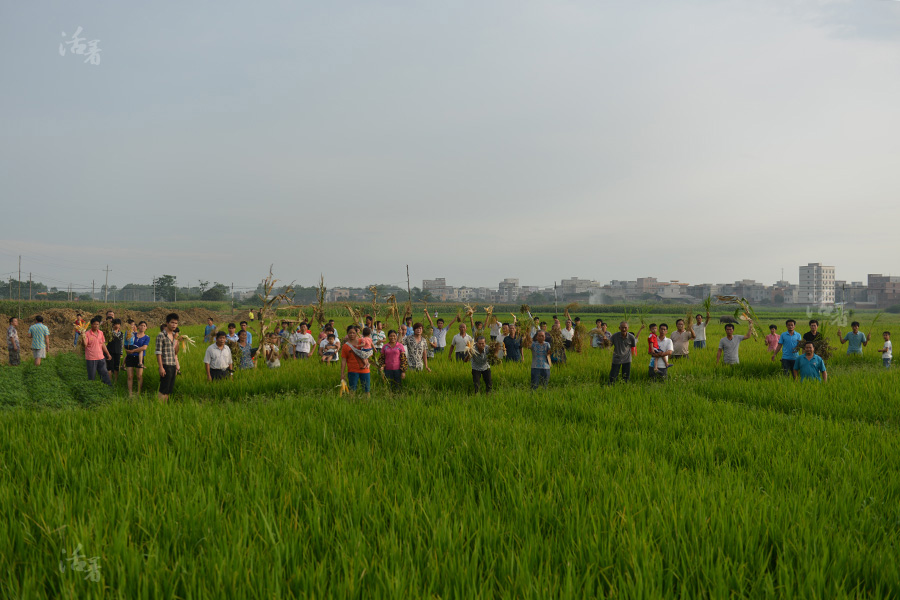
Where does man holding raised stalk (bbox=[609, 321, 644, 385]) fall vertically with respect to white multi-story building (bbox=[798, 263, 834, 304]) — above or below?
below

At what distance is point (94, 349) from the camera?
11562 millimetres

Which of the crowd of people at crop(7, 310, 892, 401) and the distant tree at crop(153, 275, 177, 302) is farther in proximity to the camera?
the distant tree at crop(153, 275, 177, 302)

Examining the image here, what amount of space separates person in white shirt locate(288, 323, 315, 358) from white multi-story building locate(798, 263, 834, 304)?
7813 inches

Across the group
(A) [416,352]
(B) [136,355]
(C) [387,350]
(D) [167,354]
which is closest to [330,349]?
(A) [416,352]

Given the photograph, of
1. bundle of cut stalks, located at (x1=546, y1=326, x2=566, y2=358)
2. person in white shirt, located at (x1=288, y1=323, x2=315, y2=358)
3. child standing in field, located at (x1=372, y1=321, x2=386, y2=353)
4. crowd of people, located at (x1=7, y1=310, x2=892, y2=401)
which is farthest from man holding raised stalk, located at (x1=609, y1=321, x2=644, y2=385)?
person in white shirt, located at (x1=288, y1=323, x2=315, y2=358)

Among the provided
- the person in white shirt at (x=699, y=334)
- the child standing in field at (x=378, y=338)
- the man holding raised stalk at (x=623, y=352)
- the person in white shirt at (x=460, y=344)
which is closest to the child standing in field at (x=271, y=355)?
the child standing in field at (x=378, y=338)

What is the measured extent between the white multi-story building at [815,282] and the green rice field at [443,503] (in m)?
202

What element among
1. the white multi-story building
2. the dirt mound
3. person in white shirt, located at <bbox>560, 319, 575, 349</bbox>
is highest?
the white multi-story building

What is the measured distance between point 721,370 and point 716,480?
34.2 feet

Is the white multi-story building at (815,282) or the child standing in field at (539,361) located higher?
the white multi-story building at (815,282)

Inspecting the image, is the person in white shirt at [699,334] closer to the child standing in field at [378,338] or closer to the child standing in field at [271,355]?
the child standing in field at [378,338]

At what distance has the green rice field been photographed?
9.64 ft

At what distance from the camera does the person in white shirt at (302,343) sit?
620 inches

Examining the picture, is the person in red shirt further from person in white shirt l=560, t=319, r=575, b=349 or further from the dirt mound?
the dirt mound
